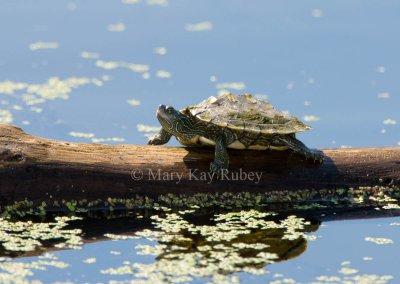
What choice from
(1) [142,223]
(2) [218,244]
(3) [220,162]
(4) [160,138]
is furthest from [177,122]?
(2) [218,244]

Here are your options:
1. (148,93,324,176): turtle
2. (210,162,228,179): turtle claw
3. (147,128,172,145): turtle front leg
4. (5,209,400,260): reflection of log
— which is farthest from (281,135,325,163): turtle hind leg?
(147,128,172,145): turtle front leg

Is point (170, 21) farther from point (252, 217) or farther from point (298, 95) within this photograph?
point (252, 217)

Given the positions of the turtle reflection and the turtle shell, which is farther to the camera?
the turtle shell

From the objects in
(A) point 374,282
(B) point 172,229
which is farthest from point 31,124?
(A) point 374,282

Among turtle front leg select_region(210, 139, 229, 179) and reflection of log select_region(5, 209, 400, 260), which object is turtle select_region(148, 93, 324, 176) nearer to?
turtle front leg select_region(210, 139, 229, 179)

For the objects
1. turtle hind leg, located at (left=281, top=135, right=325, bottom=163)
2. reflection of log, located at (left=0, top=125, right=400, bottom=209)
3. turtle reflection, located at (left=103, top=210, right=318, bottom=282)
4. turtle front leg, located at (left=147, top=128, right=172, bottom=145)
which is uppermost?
turtle front leg, located at (left=147, top=128, right=172, bottom=145)

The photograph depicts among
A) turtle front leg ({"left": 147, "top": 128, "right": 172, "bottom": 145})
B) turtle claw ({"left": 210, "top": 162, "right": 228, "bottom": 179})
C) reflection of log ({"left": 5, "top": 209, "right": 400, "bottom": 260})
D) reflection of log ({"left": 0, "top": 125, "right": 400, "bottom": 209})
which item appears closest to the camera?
reflection of log ({"left": 5, "top": 209, "right": 400, "bottom": 260})

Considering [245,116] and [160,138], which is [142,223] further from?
[245,116]
